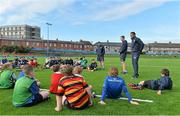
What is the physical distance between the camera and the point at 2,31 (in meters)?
194

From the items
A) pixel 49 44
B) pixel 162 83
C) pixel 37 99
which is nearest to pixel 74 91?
pixel 37 99

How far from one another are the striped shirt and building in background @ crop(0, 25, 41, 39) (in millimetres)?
171815

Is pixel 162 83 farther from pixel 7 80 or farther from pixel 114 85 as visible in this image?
pixel 7 80

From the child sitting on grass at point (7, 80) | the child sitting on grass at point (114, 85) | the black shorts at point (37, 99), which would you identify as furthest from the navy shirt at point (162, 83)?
the child sitting on grass at point (7, 80)

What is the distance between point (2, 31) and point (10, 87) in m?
191

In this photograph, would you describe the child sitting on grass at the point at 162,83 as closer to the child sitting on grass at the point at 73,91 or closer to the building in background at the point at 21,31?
the child sitting on grass at the point at 73,91

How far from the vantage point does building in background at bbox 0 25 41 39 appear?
178m

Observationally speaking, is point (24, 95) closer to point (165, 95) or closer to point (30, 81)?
point (30, 81)

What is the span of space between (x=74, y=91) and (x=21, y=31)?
586 feet

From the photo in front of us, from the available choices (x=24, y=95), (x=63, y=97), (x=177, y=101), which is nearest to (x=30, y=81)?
(x=24, y=95)

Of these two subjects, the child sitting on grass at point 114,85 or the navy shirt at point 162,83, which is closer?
the child sitting on grass at point 114,85

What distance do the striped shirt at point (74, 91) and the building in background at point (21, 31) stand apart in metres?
172

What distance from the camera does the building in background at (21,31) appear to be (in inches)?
7028

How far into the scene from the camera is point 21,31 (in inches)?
7106
